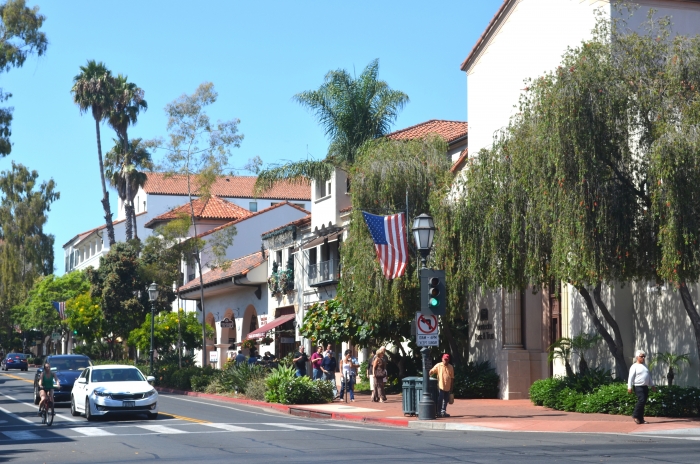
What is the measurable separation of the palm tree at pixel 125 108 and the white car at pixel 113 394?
35.1 m

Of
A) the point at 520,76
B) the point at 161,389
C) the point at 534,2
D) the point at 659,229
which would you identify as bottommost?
the point at 161,389

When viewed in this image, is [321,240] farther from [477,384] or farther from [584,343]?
[584,343]

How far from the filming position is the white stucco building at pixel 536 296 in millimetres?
23047

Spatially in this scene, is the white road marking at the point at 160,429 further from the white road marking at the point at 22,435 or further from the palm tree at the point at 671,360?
the palm tree at the point at 671,360

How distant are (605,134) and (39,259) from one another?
73.9m

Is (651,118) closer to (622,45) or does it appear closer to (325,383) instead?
(622,45)

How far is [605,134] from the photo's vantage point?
1906cm

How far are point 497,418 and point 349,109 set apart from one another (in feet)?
59.4

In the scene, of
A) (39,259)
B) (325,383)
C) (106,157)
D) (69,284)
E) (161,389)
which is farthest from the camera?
(39,259)

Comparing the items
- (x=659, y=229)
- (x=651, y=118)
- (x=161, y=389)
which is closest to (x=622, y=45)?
(x=651, y=118)

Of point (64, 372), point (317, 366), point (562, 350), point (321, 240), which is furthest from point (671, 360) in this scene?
point (321, 240)

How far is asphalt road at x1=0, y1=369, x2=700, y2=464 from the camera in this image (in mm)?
13516

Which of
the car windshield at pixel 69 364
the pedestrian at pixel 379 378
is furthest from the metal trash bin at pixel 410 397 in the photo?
the car windshield at pixel 69 364

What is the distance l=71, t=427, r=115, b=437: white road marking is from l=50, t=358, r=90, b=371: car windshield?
34.3 ft
